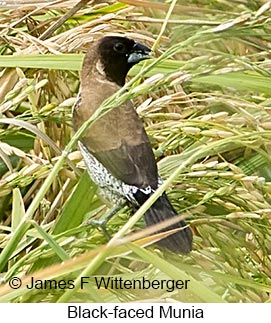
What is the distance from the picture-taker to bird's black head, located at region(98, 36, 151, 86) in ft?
2.58

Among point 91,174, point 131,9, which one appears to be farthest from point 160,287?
point 131,9

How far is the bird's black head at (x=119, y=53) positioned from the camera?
31.0 inches

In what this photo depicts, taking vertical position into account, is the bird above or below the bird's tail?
above

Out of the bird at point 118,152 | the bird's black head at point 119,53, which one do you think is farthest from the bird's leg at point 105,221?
the bird's black head at point 119,53

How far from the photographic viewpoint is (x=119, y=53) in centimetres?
79

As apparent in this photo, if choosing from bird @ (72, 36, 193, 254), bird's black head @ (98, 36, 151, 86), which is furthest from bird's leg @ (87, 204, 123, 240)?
bird's black head @ (98, 36, 151, 86)

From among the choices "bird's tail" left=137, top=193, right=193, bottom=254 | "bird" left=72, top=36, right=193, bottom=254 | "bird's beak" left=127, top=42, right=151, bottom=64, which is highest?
"bird's beak" left=127, top=42, right=151, bottom=64

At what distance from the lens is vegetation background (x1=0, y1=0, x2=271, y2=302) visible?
0.70 m

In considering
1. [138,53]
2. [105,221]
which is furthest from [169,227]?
[138,53]

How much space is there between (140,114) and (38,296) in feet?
0.64

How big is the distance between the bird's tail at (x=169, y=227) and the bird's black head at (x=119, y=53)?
14cm

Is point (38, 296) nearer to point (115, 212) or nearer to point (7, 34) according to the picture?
point (115, 212)

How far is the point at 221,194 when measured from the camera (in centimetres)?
68

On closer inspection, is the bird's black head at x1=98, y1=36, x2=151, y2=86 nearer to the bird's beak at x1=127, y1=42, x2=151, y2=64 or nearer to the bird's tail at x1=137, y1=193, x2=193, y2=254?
the bird's beak at x1=127, y1=42, x2=151, y2=64
